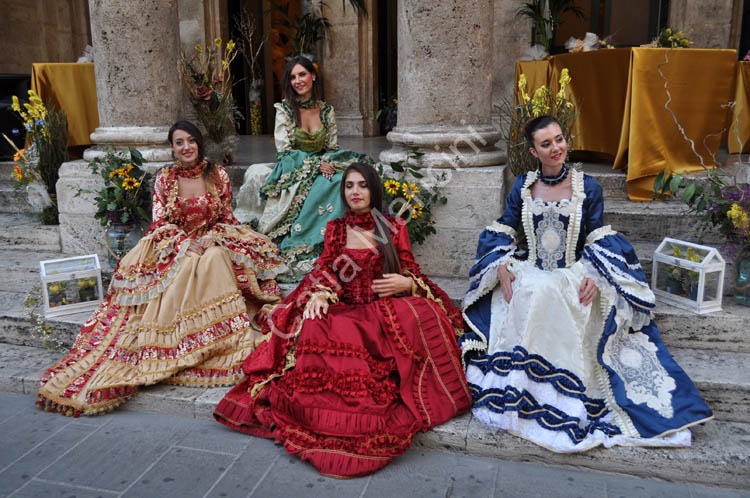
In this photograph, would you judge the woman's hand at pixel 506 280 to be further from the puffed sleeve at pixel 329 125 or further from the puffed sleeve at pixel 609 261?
the puffed sleeve at pixel 329 125

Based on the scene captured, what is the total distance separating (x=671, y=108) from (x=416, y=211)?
2358 millimetres

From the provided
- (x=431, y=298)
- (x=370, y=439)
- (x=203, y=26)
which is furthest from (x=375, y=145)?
(x=370, y=439)

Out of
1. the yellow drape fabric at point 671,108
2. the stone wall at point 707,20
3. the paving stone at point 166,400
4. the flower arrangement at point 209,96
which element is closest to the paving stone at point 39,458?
the paving stone at point 166,400

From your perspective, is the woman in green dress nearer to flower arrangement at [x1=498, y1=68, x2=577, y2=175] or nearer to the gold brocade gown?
the gold brocade gown

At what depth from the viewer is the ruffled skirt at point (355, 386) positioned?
115 inches

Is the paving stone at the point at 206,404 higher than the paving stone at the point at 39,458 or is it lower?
higher

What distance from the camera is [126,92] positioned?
506 cm

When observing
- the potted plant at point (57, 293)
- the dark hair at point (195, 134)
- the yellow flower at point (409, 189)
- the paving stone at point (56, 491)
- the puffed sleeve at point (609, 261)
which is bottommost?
the paving stone at point (56, 491)

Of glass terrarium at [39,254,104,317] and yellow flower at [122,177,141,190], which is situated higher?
yellow flower at [122,177,141,190]

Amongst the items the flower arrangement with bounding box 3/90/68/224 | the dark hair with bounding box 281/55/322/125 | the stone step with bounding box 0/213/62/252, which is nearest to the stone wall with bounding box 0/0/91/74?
the flower arrangement with bounding box 3/90/68/224

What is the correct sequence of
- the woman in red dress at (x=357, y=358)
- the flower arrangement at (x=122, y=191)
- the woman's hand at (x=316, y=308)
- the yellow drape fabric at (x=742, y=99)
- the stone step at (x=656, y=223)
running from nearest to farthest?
the woman in red dress at (x=357, y=358)
the woman's hand at (x=316, y=308)
the stone step at (x=656, y=223)
the flower arrangement at (x=122, y=191)
the yellow drape fabric at (x=742, y=99)

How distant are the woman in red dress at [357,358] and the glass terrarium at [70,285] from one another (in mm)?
1559

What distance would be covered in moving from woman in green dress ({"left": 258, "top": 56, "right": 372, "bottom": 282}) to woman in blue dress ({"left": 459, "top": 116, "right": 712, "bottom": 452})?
59.4 inches

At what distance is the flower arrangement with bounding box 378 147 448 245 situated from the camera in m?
4.31
